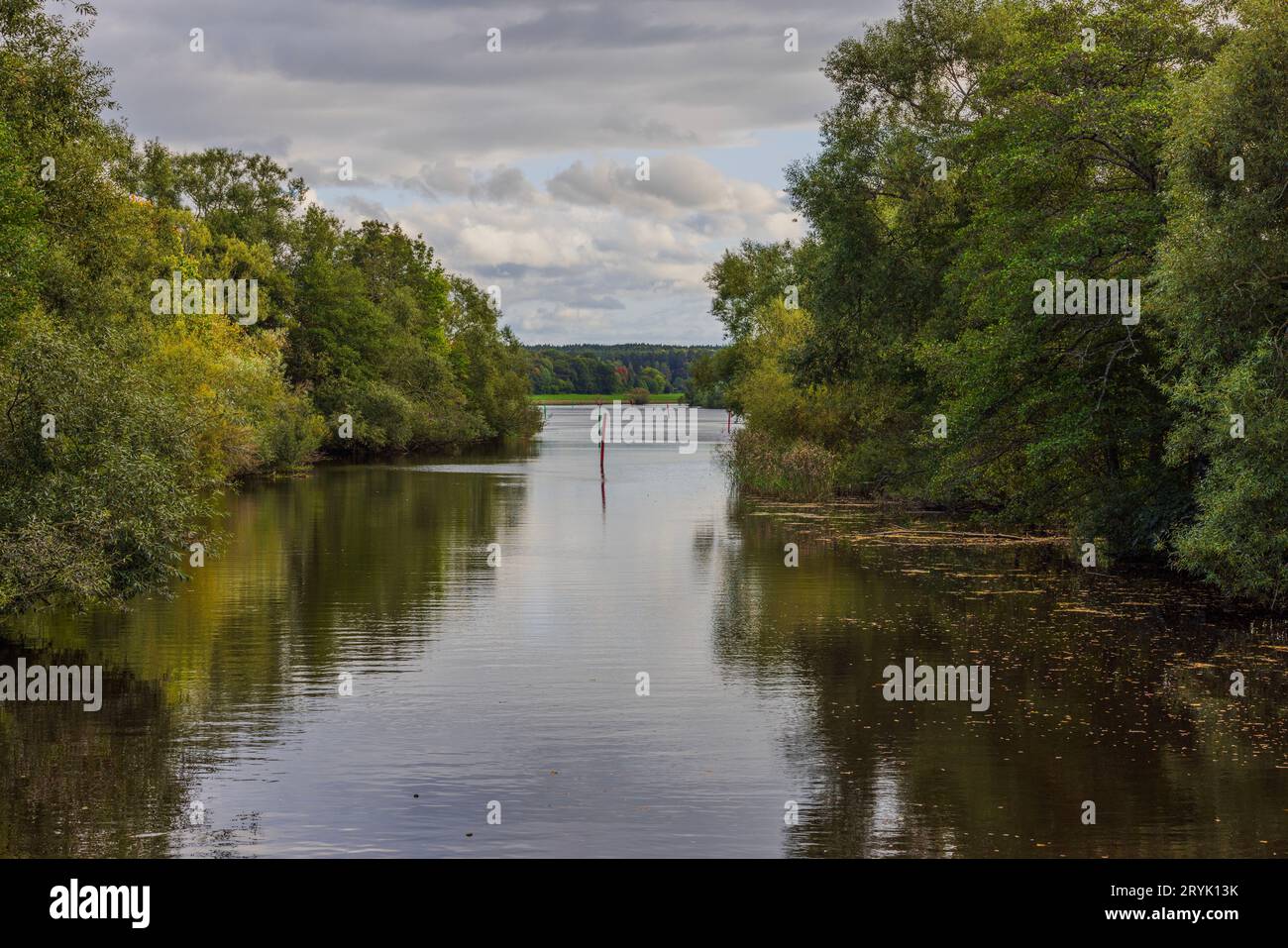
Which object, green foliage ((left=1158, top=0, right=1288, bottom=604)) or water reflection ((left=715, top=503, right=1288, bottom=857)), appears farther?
green foliage ((left=1158, top=0, right=1288, bottom=604))

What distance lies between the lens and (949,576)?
101 ft

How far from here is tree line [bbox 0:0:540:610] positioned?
2191cm

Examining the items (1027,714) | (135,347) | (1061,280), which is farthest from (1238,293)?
(135,347)

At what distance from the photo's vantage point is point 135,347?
33219mm

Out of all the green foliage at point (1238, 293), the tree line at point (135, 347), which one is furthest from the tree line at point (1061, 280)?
the tree line at point (135, 347)

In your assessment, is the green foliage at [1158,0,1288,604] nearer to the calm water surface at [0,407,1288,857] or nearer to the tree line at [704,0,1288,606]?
the tree line at [704,0,1288,606]

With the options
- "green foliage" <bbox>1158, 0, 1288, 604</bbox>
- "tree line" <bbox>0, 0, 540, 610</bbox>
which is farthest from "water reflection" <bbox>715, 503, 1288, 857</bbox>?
"tree line" <bbox>0, 0, 540, 610</bbox>

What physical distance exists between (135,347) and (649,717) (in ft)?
68.3

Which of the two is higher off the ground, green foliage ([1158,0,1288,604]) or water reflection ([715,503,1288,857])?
green foliage ([1158,0,1288,604])

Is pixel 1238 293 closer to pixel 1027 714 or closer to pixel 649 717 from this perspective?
pixel 1027 714

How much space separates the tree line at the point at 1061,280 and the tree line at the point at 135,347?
17.5m

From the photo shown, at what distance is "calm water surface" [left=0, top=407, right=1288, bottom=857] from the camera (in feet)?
41.8

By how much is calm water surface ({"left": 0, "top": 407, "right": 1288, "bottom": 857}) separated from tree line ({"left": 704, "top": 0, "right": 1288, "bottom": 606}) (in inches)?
115

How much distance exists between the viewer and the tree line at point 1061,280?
22.9 metres
